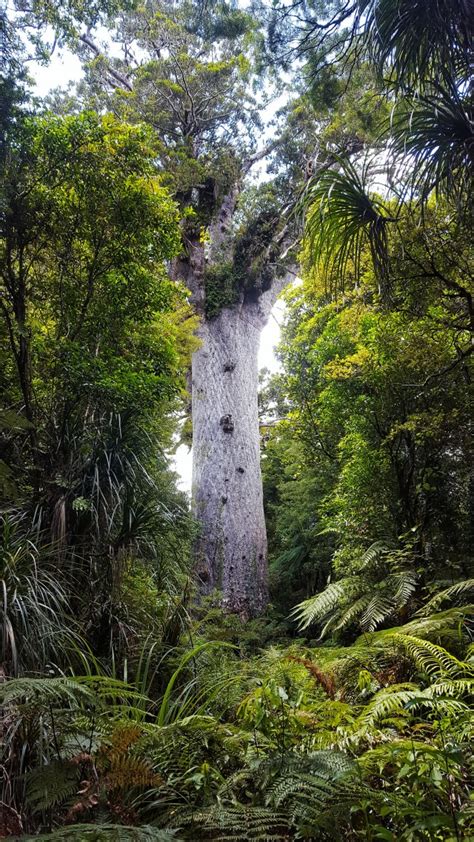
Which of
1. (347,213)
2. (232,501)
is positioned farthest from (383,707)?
(232,501)

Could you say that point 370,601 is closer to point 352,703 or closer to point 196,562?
point 352,703

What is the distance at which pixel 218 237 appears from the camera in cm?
929

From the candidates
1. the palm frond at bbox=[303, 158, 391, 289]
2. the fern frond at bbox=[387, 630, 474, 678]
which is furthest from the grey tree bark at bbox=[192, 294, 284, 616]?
the palm frond at bbox=[303, 158, 391, 289]

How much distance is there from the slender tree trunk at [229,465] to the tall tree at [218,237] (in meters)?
0.02

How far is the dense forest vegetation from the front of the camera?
65.0 inches

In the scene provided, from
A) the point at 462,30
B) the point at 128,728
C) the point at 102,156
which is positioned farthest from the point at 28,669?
the point at 462,30

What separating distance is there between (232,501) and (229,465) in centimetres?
54

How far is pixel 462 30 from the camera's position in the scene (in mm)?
2766

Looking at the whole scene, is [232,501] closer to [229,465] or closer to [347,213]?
[229,465]

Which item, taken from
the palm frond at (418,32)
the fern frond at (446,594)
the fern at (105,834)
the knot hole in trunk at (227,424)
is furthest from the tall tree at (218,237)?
the fern at (105,834)

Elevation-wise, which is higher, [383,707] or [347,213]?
Answer: [347,213]

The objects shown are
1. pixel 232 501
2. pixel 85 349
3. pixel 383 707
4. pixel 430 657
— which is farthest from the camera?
pixel 232 501

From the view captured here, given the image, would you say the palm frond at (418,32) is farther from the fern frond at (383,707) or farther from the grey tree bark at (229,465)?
the grey tree bark at (229,465)

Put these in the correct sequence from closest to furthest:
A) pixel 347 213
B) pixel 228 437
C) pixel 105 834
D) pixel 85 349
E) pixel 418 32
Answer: pixel 105 834, pixel 418 32, pixel 347 213, pixel 85 349, pixel 228 437
